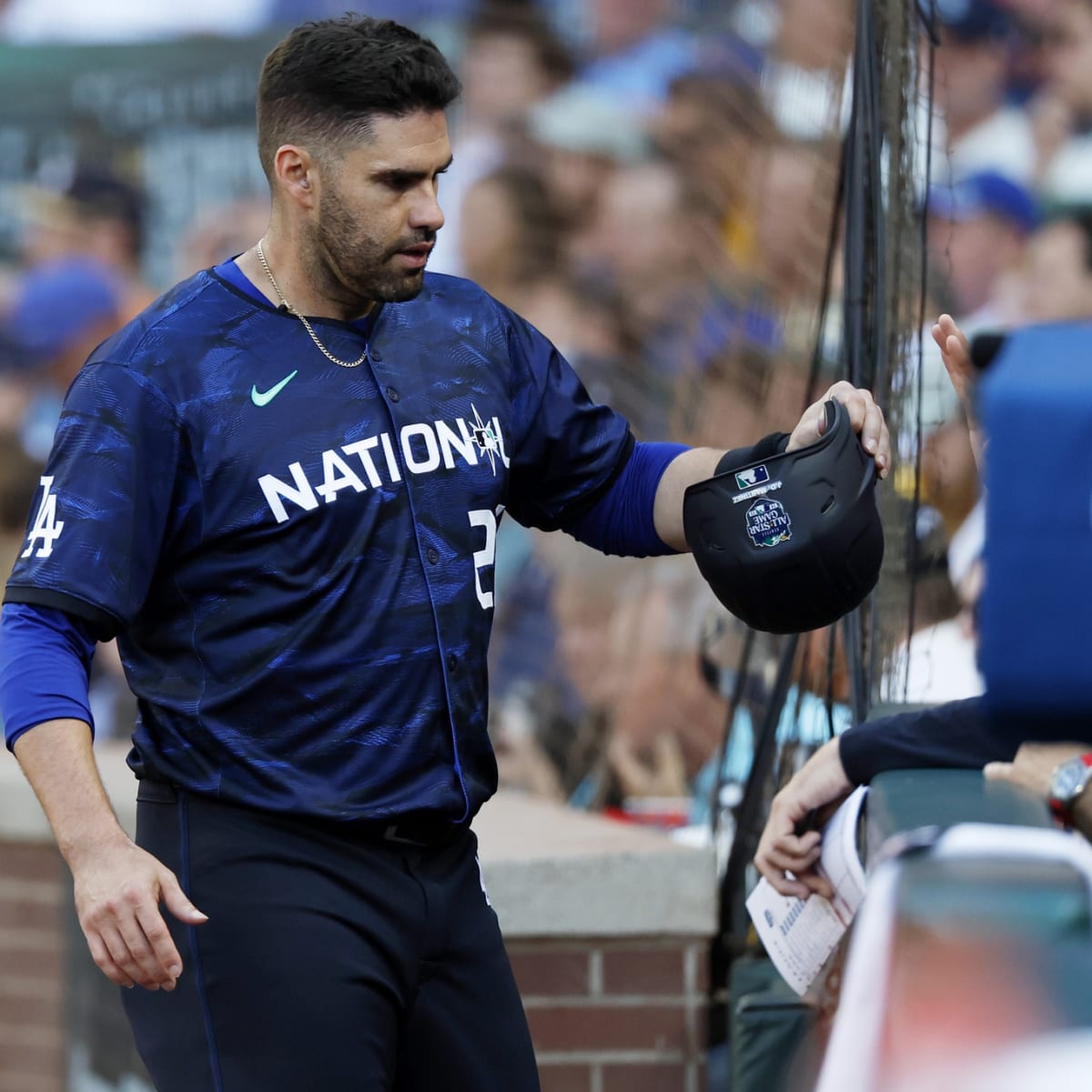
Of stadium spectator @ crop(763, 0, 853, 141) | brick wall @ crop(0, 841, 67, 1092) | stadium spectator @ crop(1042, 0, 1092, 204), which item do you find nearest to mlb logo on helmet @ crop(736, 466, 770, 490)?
stadium spectator @ crop(763, 0, 853, 141)

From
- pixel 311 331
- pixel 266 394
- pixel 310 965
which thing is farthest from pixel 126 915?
pixel 311 331

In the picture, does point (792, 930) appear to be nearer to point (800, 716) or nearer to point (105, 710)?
point (800, 716)

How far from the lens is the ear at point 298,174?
264 cm

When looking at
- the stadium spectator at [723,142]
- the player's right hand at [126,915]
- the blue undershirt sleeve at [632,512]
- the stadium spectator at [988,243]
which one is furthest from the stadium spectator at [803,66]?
the player's right hand at [126,915]

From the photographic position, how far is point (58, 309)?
23.3 feet

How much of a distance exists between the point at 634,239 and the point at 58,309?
7.43ft

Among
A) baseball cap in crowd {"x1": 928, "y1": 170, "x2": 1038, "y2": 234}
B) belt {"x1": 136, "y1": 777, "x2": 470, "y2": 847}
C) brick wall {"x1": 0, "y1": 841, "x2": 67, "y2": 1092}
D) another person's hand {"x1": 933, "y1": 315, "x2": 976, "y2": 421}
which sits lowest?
brick wall {"x1": 0, "y1": 841, "x2": 67, "y2": 1092}

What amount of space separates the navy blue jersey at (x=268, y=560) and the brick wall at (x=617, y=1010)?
3.19 feet

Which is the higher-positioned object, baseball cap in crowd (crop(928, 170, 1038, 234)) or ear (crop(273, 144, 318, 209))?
baseball cap in crowd (crop(928, 170, 1038, 234))

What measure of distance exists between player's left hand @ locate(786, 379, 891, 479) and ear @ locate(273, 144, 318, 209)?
755 millimetres

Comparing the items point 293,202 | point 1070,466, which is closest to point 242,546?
point 293,202

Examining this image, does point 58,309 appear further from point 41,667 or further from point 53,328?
point 41,667

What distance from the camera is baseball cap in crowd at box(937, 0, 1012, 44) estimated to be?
6.29 metres

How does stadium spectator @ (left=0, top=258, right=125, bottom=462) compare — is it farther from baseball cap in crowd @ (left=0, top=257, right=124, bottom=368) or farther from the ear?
the ear
